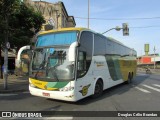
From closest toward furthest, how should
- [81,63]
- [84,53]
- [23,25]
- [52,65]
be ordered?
[52,65] → [81,63] → [84,53] → [23,25]

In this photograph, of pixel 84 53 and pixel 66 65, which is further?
pixel 84 53

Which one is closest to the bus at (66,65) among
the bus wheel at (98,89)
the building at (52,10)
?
the bus wheel at (98,89)

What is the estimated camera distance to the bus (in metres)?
9.30

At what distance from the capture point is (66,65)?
9359 millimetres

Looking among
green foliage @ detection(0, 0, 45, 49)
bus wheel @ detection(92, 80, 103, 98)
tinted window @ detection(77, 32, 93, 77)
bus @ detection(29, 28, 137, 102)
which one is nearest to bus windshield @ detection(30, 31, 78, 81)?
bus @ detection(29, 28, 137, 102)

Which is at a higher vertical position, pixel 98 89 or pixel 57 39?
pixel 57 39

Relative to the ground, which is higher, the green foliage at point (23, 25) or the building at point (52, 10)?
the building at point (52, 10)

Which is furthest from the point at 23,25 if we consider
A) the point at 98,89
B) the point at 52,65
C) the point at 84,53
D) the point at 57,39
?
the point at 52,65

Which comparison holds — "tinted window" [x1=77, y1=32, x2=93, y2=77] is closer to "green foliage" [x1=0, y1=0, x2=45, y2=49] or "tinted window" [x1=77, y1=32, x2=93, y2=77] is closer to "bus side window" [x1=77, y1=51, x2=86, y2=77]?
"bus side window" [x1=77, y1=51, x2=86, y2=77]

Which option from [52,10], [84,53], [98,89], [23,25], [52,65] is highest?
[52,10]

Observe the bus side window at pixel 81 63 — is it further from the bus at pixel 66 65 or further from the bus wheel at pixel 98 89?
the bus wheel at pixel 98 89

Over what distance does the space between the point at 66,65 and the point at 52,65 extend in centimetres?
61

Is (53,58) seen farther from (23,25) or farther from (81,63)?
(23,25)

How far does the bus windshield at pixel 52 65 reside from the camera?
9.34 meters
